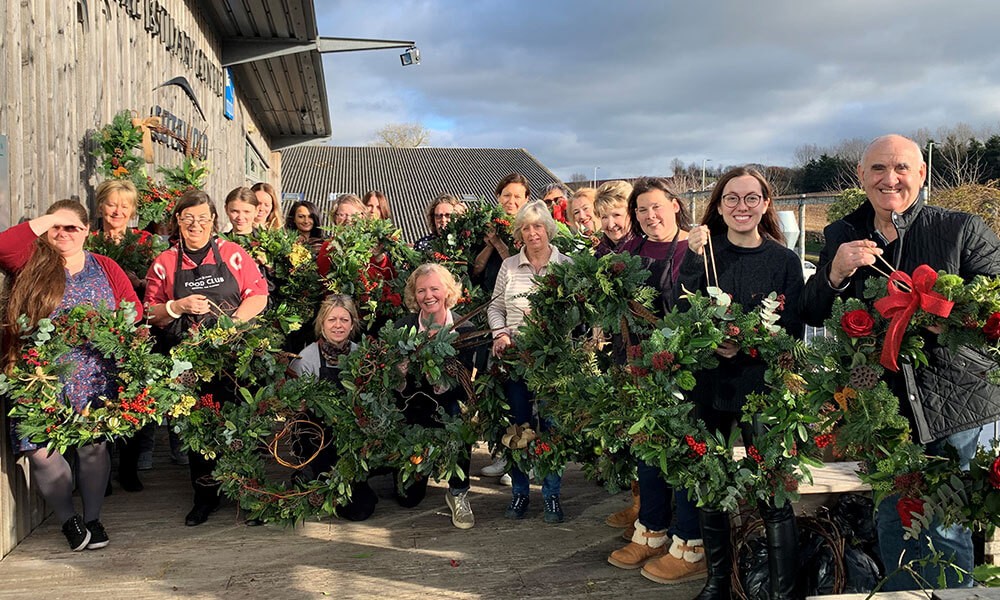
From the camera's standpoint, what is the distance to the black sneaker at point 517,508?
440 cm

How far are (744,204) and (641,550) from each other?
1.73 meters

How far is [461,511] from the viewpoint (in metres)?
4.31

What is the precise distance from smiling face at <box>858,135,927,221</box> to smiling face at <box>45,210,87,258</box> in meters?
3.69

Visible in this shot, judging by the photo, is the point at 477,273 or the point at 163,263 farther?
the point at 477,273

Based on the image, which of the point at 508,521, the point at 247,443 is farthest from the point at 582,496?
the point at 247,443

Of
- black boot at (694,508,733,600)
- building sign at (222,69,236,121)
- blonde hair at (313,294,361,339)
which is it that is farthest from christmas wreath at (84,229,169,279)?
building sign at (222,69,236,121)

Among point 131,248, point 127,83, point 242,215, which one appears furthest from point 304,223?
point 127,83

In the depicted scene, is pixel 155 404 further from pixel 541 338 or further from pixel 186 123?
pixel 186 123

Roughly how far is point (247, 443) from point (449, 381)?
116 cm

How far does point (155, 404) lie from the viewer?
4.05 metres

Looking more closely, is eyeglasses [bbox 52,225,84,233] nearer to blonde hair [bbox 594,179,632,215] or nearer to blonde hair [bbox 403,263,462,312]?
blonde hair [bbox 403,263,462,312]

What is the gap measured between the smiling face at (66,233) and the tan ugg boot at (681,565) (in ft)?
10.8

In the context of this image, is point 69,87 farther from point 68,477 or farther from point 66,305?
point 68,477

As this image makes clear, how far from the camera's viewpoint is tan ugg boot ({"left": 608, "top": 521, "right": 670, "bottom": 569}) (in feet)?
12.1
